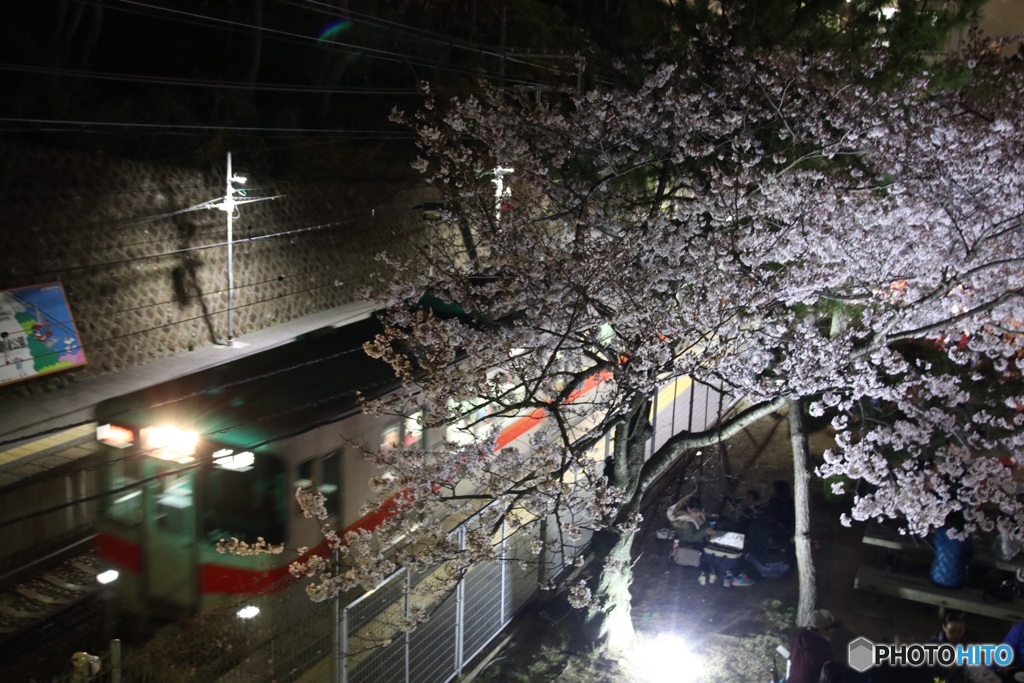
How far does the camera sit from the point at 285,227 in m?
17.1

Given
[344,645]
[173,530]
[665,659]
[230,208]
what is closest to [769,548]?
[665,659]

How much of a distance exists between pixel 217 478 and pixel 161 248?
27.9 feet

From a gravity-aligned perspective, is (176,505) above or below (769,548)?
above

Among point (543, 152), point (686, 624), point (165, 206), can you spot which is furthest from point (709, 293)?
point (165, 206)

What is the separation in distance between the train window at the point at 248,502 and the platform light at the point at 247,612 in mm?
699

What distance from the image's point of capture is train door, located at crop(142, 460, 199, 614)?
7.18 m

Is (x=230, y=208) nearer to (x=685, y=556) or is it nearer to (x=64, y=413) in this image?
(x=64, y=413)

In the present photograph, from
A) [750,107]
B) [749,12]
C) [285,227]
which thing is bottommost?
[285,227]

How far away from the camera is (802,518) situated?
339 inches

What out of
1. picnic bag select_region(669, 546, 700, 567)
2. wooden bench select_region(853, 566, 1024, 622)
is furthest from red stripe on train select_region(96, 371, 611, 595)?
wooden bench select_region(853, 566, 1024, 622)

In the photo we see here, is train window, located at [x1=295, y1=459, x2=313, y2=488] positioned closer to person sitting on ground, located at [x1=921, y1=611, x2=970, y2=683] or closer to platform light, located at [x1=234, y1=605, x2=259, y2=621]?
platform light, located at [x1=234, y1=605, x2=259, y2=621]

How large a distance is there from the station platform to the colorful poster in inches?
17.4

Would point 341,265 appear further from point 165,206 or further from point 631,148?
point 631,148

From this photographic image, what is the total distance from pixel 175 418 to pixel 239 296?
9207mm
